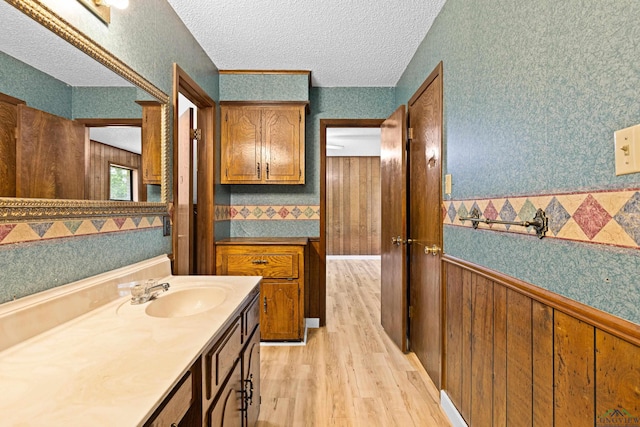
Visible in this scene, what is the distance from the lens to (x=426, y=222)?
6.79ft

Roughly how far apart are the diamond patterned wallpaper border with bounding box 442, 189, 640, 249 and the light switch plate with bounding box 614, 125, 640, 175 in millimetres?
56

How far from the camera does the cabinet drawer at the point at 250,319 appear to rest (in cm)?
129

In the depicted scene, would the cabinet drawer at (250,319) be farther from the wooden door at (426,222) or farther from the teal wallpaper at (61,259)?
the wooden door at (426,222)

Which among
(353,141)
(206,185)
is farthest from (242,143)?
(353,141)

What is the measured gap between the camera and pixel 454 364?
1.63 metres

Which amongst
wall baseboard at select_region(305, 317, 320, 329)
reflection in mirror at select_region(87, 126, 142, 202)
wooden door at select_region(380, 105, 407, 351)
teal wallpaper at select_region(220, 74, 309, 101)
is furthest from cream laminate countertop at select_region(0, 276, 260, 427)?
teal wallpaper at select_region(220, 74, 309, 101)

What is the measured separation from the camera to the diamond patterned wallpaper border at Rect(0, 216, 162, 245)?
0.86m

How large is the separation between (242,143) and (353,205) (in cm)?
426

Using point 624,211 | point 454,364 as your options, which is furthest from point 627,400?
point 454,364

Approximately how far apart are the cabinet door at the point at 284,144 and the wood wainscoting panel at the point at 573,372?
2165 millimetres

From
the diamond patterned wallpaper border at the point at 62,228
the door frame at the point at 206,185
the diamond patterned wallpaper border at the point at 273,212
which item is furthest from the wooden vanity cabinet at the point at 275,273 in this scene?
the diamond patterned wallpaper border at the point at 62,228

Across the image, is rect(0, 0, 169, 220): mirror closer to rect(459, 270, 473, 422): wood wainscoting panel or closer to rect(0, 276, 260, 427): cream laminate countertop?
rect(0, 276, 260, 427): cream laminate countertop

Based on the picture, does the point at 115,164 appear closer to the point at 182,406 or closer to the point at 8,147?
the point at 8,147

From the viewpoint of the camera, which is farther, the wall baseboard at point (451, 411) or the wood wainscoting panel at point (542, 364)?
the wall baseboard at point (451, 411)
